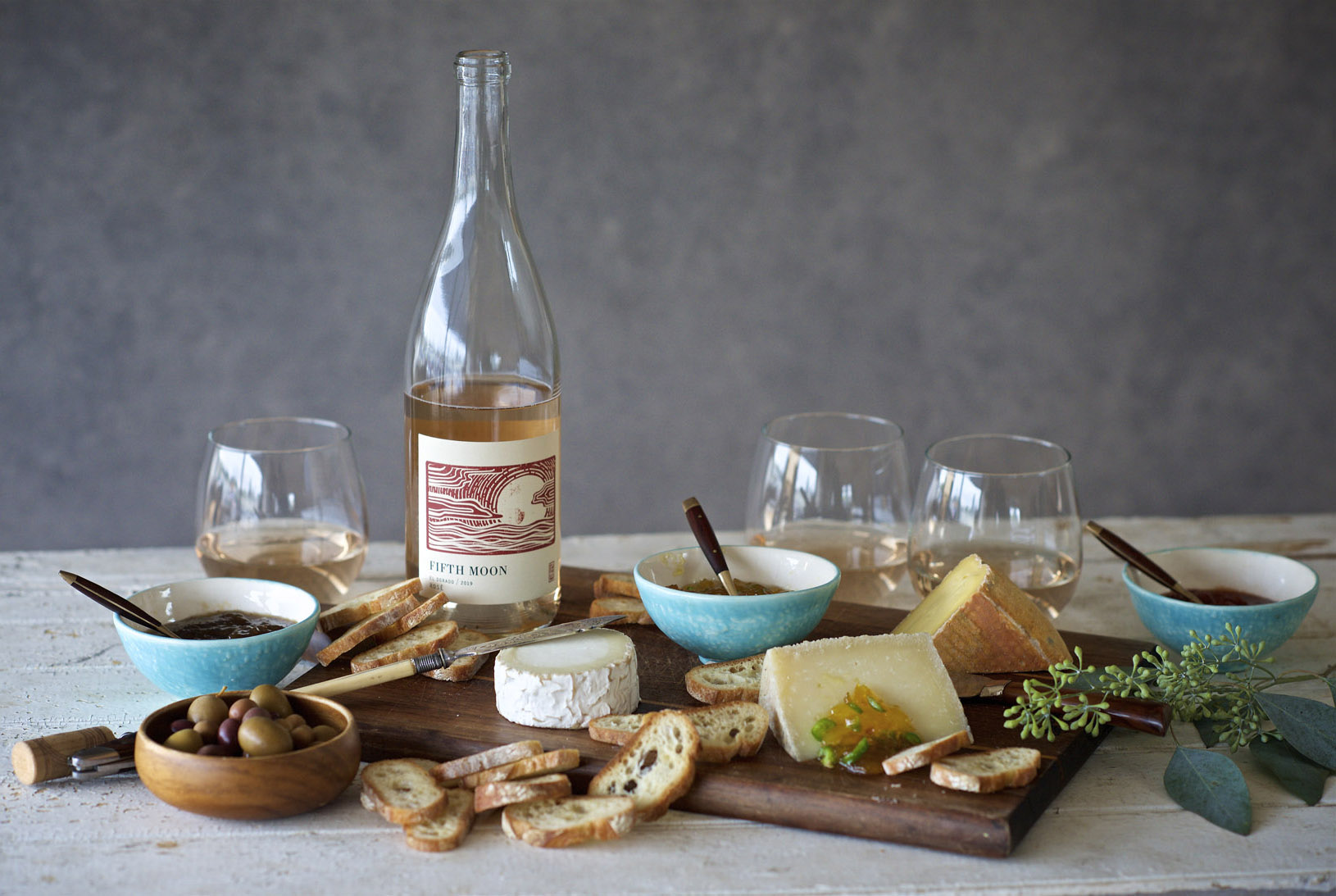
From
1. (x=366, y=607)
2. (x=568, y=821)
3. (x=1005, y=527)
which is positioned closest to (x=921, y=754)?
(x=568, y=821)

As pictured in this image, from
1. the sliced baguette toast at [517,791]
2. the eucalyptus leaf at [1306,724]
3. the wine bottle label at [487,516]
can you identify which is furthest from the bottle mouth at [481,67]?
the eucalyptus leaf at [1306,724]

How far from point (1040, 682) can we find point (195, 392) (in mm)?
1823

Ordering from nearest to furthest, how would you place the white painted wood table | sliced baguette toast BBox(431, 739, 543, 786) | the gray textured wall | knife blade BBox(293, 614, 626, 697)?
the white painted wood table, sliced baguette toast BBox(431, 739, 543, 786), knife blade BBox(293, 614, 626, 697), the gray textured wall

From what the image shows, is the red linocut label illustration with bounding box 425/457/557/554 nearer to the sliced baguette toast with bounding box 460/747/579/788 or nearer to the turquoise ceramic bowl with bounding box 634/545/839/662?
the turquoise ceramic bowl with bounding box 634/545/839/662

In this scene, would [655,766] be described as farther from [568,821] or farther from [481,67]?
[481,67]

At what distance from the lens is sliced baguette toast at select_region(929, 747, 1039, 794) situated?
93 cm

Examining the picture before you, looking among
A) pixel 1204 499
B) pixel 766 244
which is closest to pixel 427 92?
pixel 766 244

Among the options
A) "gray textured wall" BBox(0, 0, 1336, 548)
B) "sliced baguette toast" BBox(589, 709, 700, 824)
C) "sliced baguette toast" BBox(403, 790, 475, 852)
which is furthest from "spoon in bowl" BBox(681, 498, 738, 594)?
"gray textured wall" BBox(0, 0, 1336, 548)

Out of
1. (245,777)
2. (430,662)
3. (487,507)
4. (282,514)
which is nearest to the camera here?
(245,777)

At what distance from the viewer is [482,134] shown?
1266 mm

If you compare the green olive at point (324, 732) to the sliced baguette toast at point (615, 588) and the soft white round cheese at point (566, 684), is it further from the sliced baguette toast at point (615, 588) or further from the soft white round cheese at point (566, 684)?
the sliced baguette toast at point (615, 588)

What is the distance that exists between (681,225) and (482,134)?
106cm

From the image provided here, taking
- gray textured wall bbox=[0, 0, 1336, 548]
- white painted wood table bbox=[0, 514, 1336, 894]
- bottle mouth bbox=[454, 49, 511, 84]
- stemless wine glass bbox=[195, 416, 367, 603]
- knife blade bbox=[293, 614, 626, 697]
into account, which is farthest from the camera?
gray textured wall bbox=[0, 0, 1336, 548]

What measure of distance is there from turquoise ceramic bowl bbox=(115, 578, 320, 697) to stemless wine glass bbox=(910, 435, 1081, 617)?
651 millimetres
